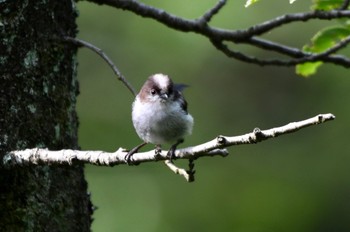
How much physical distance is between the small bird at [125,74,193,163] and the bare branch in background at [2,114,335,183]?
454 millimetres

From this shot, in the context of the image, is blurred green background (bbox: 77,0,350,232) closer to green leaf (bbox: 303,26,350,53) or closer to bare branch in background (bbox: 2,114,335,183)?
green leaf (bbox: 303,26,350,53)

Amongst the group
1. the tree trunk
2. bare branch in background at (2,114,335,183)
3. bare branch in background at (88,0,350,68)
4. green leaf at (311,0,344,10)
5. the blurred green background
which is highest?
the blurred green background

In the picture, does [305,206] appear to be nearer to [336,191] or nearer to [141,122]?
[336,191]

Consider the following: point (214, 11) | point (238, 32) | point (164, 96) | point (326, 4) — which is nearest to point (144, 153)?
point (164, 96)

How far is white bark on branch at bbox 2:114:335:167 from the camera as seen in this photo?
236cm

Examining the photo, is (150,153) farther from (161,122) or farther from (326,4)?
(326,4)

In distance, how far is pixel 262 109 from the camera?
8.66 metres

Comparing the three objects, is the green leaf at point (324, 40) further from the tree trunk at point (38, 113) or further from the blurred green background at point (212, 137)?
the blurred green background at point (212, 137)

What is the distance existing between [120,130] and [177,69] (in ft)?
2.96

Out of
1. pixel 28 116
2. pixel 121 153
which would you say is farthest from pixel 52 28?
pixel 121 153

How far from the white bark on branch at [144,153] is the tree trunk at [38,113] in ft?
0.25

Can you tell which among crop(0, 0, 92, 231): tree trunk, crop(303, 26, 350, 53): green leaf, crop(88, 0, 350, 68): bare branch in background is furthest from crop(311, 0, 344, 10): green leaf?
Answer: crop(0, 0, 92, 231): tree trunk

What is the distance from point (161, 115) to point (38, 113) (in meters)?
0.63

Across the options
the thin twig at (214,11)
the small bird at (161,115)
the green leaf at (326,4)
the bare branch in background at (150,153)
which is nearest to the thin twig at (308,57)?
the thin twig at (214,11)
